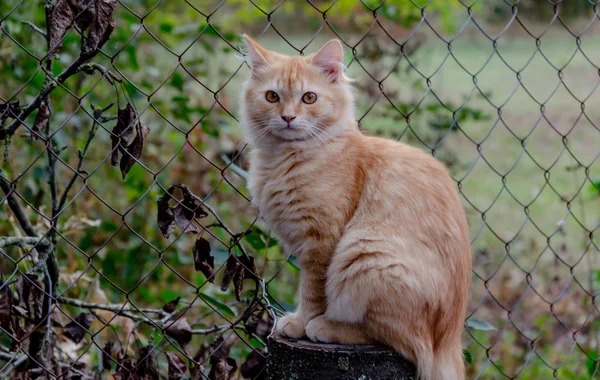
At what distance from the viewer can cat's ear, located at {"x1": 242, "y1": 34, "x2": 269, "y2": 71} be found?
2.63 metres

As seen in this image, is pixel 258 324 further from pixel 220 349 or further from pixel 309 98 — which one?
pixel 309 98

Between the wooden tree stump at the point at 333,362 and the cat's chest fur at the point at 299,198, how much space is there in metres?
0.40

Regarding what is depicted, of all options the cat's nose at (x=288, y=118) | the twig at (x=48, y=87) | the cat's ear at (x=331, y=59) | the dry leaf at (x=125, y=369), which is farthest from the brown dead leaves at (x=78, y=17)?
the dry leaf at (x=125, y=369)

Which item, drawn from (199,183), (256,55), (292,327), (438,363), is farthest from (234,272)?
(199,183)

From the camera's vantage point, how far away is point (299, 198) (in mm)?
2420

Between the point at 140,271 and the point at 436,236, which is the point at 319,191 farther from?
the point at 140,271

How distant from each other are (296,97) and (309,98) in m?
0.05

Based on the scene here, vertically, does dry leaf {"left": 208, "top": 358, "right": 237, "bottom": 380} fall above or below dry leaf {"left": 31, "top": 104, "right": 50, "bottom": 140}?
below

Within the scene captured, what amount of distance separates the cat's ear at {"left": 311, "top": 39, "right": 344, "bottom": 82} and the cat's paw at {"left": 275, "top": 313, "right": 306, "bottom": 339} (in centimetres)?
97

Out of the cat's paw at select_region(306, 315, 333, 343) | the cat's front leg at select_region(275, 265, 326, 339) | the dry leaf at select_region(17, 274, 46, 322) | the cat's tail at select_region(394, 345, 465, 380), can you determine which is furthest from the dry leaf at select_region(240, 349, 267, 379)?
the dry leaf at select_region(17, 274, 46, 322)

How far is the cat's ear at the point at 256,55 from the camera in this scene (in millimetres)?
2635

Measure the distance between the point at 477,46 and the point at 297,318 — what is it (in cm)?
639

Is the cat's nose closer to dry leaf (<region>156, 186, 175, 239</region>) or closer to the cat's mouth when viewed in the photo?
the cat's mouth

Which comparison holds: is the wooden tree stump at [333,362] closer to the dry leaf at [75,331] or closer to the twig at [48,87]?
the dry leaf at [75,331]
